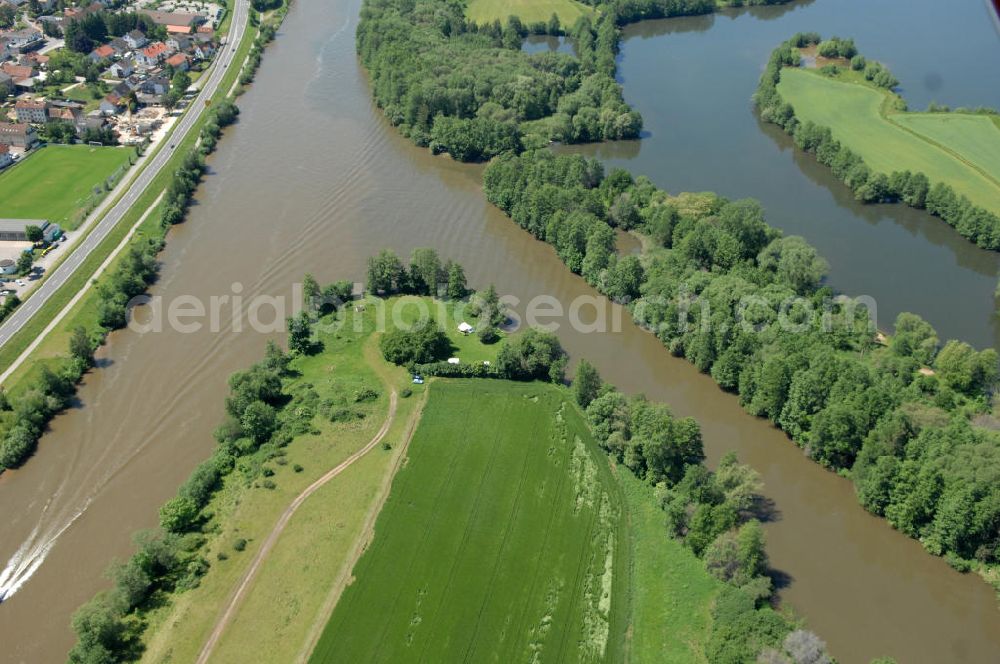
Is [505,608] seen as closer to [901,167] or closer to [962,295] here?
[962,295]

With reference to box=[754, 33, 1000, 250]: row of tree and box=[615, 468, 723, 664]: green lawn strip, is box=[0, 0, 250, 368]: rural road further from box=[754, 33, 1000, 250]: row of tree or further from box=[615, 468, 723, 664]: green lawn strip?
box=[754, 33, 1000, 250]: row of tree

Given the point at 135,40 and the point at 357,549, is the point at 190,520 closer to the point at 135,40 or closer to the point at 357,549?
the point at 357,549

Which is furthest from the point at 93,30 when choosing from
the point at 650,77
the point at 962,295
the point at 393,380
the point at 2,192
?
the point at 962,295

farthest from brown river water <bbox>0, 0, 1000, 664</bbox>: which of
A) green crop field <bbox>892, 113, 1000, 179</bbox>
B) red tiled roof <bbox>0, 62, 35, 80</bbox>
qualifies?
red tiled roof <bbox>0, 62, 35, 80</bbox>

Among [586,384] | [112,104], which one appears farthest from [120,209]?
[586,384]

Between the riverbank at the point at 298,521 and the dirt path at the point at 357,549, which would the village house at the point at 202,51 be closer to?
the riverbank at the point at 298,521
